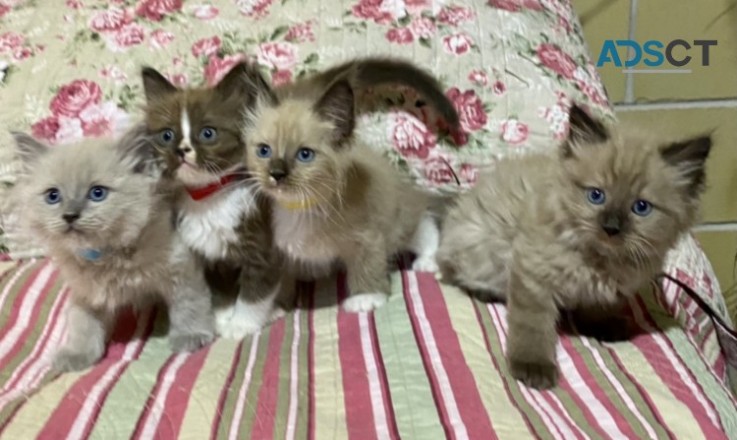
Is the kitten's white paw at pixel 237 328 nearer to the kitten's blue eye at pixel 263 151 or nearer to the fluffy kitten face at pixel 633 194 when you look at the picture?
the kitten's blue eye at pixel 263 151

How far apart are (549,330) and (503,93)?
0.58m

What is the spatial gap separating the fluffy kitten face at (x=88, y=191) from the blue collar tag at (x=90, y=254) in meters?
0.01

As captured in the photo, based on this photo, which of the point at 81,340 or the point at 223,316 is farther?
the point at 223,316

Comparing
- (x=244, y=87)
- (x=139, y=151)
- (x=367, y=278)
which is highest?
(x=244, y=87)

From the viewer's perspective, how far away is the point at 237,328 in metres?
1.29

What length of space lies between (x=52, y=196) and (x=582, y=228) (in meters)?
0.81

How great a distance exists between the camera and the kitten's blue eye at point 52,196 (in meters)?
1.11

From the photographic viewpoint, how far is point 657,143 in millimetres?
1152

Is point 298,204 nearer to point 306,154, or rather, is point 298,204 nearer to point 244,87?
point 306,154

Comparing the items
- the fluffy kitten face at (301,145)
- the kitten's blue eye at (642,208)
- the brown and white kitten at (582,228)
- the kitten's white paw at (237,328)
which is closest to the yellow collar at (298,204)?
the fluffy kitten face at (301,145)

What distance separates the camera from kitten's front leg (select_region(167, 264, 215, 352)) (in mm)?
1238

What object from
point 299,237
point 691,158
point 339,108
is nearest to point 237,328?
point 299,237

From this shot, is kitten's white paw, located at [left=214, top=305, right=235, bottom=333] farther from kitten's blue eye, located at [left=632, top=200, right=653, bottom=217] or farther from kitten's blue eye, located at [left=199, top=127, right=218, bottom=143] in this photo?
kitten's blue eye, located at [left=632, top=200, right=653, bottom=217]

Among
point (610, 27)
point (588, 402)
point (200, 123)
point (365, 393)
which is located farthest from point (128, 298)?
point (610, 27)
